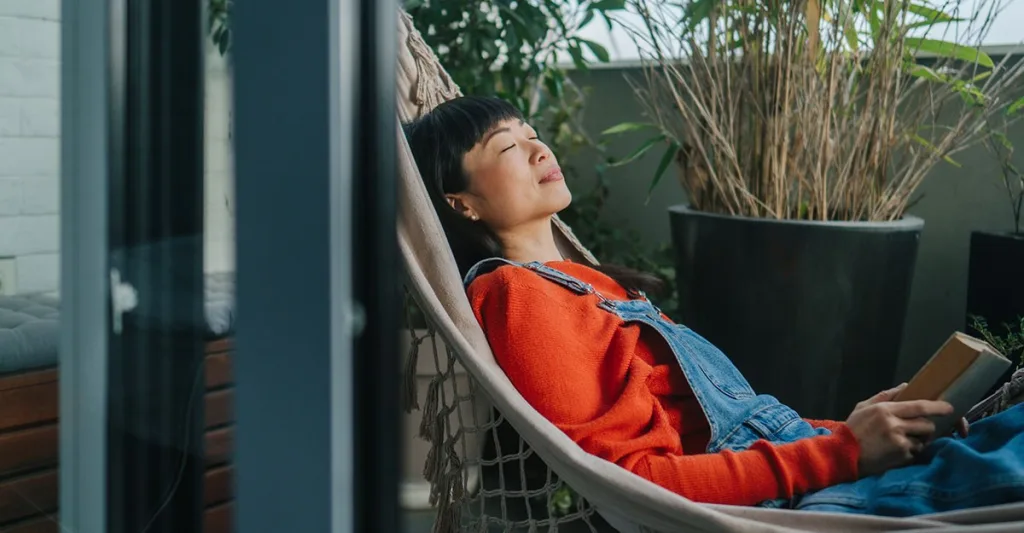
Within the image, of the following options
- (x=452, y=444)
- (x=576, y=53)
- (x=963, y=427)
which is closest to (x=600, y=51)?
(x=576, y=53)

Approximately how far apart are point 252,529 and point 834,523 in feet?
2.07

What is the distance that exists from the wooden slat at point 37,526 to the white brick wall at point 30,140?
22 cm

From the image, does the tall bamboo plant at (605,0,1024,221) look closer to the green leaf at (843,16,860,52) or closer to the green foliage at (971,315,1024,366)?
the green leaf at (843,16,860,52)

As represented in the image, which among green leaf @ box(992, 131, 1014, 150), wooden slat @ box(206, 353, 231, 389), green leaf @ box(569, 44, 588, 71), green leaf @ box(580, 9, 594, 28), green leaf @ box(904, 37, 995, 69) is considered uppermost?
green leaf @ box(580, 9, 594, 28)

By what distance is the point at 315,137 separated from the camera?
65 cm

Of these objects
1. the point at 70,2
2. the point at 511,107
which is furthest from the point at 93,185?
the point at 511,107

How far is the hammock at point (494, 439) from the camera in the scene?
995 millimetres

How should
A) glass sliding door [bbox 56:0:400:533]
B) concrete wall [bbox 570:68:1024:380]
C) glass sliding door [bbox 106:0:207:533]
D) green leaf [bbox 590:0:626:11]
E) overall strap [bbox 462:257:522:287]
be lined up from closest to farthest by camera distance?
glass sliding door [bbox 56:0:400:533] < glass sliding door [bbox 106:0:207:533] < overall strap [bbox 462:257:522:287] < green leaf [bbox 590:0:626:11] < concrete wall [bbox 570:68:1024:380]

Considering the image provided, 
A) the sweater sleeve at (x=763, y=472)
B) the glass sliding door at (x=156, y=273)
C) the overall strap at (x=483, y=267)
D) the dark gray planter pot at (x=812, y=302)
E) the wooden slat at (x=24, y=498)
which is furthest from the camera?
the dark gray planter pot at (x=812, y=302)

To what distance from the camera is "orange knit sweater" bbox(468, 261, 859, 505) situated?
1131 mm

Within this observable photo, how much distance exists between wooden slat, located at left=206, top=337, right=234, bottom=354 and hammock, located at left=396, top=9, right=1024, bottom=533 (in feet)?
0.48

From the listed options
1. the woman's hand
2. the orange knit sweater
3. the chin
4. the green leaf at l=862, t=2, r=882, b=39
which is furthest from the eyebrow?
the green leaf at l=862, t=2, r=882, b=39

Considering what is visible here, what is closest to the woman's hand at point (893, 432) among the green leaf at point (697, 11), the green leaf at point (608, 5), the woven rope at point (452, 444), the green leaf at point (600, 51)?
the woven rope at point (452, 444)

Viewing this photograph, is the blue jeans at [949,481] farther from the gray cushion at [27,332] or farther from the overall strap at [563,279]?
the gray cushion at [27,332]
